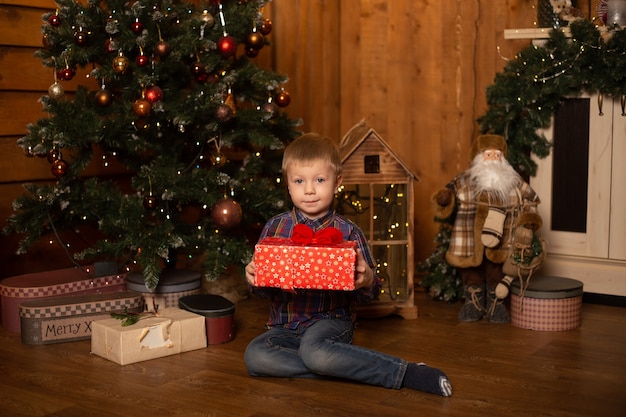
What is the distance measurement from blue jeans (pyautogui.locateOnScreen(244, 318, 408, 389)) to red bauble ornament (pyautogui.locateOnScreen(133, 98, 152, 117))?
1008 millimetres

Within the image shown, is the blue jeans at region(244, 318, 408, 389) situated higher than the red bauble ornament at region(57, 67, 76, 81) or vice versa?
the red bauble ornament at region(57, 67, 76, 81)

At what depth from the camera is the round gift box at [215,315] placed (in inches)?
117

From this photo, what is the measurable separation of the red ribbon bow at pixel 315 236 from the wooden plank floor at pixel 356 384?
452mm

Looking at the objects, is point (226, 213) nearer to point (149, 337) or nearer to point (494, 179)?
point (149, 337)

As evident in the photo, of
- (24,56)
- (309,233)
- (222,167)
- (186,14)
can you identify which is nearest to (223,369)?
(309,233)

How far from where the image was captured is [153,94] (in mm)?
3168

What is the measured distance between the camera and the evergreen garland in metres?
3.39

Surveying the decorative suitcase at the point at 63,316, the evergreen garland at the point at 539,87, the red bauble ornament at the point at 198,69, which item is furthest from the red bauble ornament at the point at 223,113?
the evergreen garland at the point at 539,87

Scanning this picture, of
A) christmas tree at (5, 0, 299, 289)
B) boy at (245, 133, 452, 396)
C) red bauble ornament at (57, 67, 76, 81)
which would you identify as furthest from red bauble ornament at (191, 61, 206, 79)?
boy at (245, 133, 452, 396)

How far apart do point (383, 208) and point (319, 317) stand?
825 mm

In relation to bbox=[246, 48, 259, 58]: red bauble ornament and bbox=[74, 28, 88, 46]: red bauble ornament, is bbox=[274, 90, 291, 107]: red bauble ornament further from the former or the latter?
bbox=[74, 28, 88, 46]: red bauble ornament

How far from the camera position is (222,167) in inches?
138

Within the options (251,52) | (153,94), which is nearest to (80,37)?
(153,94)

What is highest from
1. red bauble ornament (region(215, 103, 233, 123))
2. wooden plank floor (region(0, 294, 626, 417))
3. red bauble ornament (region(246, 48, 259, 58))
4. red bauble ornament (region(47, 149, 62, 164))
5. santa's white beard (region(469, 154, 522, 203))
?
red bauble ornament (region(246, 48, 259, 58))
